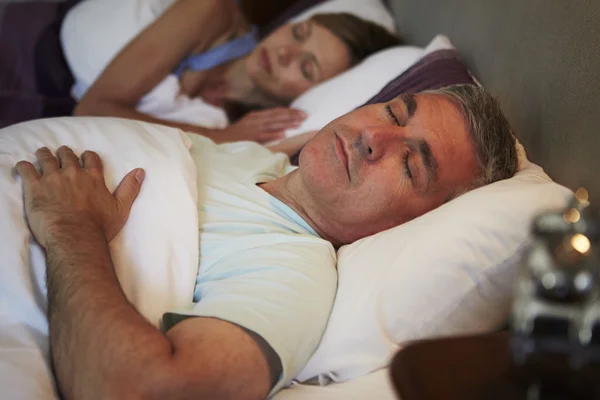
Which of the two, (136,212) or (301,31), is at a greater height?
(301,31)

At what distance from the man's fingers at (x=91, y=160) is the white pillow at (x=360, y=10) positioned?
118 cm

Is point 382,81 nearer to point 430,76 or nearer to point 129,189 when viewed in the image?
point 430,76

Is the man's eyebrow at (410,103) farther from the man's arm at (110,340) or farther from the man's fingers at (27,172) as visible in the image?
the man's fingers at (27,172)

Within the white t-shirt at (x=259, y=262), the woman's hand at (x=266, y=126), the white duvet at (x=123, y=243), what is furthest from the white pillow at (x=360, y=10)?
the white duvet at (x=123, y=243)

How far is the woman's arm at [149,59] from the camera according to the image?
1753 millimetres

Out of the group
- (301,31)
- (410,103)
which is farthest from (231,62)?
(410,103)

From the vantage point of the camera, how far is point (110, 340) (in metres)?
0.82

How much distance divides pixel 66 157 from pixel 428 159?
669 millimetres

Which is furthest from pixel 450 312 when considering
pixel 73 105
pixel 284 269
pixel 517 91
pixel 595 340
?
pixel 73 105

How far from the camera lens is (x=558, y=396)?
0.52 m

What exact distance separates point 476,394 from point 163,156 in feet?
2.67

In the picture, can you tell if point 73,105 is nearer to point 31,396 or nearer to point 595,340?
point 31,396

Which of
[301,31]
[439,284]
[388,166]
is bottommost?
[439,284]

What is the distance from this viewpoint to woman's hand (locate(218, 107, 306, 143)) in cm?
174
